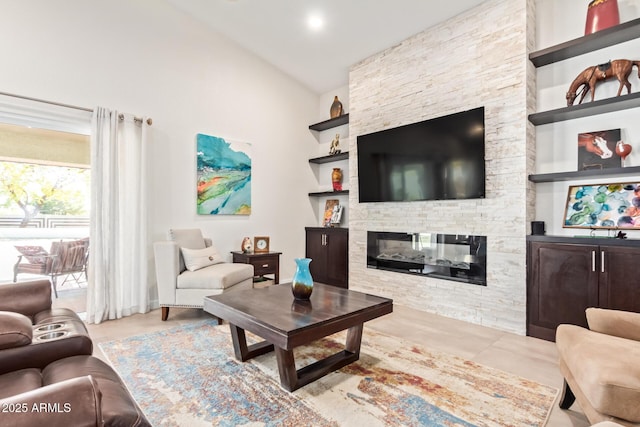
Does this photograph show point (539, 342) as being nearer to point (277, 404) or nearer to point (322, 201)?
point (277, 404)

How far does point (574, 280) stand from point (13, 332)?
11.9 feet

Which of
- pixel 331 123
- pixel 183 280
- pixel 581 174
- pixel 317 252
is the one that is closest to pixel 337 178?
pixel 331 123

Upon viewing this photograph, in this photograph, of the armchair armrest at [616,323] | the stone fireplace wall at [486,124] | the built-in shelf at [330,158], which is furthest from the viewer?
the built-in shelf at [330,158]

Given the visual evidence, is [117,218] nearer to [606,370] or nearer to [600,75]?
[606,370]

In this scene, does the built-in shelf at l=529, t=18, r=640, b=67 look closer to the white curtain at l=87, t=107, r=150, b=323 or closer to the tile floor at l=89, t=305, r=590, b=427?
the tile floor at l=89, t=305, r=590, b=427

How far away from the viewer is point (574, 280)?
107 inches

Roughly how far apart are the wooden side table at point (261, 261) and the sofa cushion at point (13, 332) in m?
2.91

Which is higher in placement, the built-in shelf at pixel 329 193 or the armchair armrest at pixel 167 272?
Answer: the built-in shelf at pixel 329 193

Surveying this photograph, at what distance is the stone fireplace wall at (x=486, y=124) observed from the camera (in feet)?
10.0

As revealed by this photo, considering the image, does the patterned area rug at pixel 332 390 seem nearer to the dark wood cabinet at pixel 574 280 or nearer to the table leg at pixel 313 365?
the table leg at pixel 313 365

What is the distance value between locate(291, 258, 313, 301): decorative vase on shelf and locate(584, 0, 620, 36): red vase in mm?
3081

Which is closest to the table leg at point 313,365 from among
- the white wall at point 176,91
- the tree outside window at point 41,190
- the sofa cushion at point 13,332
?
the sofa cushion at point 13,332

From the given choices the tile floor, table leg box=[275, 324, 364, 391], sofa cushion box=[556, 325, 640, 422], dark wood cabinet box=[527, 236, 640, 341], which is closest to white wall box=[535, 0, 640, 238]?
dark wood cabinet box=[527, 236, 640, 341]

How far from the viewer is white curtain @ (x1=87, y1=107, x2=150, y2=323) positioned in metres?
3.31
